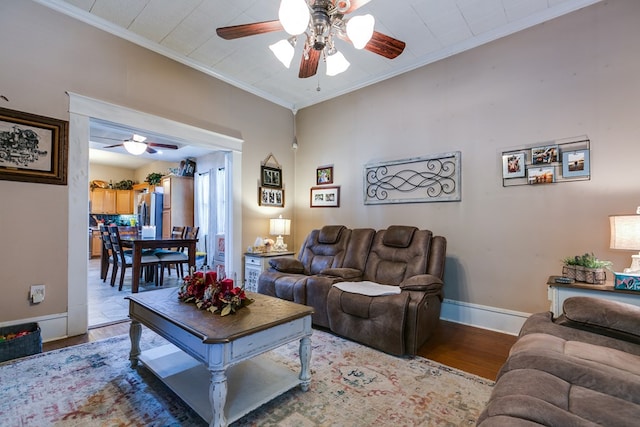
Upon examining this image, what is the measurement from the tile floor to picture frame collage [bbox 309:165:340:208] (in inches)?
110

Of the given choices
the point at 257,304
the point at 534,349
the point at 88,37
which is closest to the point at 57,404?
the point at 257,304

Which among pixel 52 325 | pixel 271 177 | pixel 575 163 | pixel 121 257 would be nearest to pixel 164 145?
pixel 121 257

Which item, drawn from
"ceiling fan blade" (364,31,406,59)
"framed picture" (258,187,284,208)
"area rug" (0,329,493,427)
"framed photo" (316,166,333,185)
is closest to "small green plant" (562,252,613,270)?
"area rug" (0,329,493,427)

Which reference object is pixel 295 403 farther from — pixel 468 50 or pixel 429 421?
pixel 468 50

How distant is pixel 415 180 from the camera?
3.56 metres

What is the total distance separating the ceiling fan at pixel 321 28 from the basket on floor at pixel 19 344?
8.94 feet

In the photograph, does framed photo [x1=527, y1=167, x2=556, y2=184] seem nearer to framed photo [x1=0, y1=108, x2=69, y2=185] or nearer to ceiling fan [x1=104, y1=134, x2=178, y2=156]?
framed photo [x1=0, y1=108, x2=69, y2=185]

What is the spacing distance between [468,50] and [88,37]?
12.6ft

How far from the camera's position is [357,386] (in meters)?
1.92

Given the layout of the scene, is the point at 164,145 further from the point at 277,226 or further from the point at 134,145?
the point at 277,226

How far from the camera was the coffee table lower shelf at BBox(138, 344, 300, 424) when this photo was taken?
61.9 inches

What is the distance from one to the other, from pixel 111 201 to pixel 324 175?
7.26 m

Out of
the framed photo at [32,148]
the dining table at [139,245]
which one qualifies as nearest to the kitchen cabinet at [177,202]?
the dining table at [139,245]

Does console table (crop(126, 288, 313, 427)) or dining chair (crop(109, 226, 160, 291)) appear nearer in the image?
console table (crop(126, 288, 313, 427))
